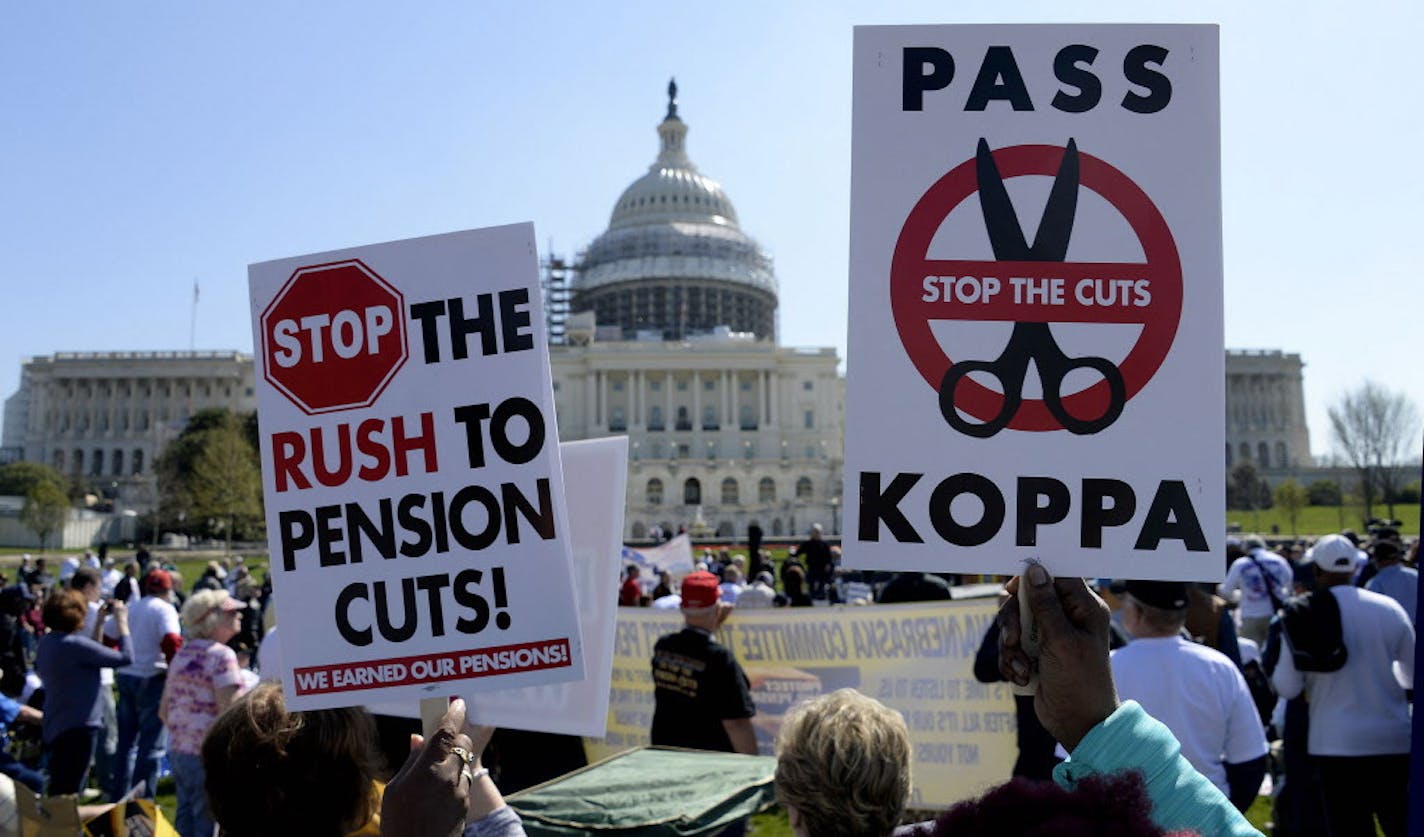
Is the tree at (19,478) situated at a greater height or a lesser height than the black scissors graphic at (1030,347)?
lesser

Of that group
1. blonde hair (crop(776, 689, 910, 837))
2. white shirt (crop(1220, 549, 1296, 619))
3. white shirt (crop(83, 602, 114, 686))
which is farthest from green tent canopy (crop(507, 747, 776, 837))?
white shirt (crop(1220, 549, 1296, 619))

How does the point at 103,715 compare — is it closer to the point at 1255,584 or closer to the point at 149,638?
the point at 149,638

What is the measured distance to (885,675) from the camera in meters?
7.34

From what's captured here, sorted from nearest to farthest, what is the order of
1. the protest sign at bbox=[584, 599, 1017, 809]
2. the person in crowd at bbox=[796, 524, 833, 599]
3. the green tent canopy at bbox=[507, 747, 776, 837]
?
the green tent canopy at bbox=[507, 747, 776, 837] → the protest sign at bbox=[584, 599, 1017, 809] → the person in crowd at bbox=[796, 524, 833, 599]

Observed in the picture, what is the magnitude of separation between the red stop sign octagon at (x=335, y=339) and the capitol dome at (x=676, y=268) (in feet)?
279

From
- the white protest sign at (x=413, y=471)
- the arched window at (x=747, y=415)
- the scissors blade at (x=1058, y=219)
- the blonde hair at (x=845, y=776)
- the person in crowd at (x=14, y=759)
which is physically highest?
the arched window at (x=747, y=415)

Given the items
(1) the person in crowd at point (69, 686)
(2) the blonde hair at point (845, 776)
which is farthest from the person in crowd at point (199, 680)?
(2) the blonde hair at point (845, 776)

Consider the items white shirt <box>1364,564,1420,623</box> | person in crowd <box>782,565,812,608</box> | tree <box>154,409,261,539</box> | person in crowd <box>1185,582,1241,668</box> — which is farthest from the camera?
tree <box>154,409,261,539</box>

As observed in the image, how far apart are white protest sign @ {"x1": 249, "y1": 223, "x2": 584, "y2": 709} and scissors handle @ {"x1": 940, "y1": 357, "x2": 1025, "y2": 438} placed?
947mm

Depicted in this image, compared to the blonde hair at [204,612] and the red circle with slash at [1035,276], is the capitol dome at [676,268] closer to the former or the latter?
the blonde hair at [204,612]

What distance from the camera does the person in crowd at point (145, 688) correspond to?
7.75 metres

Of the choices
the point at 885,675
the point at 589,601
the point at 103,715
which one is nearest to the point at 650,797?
the point at 589,601

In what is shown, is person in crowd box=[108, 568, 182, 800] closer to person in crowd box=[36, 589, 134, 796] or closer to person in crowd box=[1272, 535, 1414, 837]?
person in crowd box=[36, 589, 134, 796]

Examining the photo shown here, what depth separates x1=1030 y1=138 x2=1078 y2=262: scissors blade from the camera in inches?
92.0
